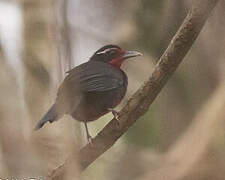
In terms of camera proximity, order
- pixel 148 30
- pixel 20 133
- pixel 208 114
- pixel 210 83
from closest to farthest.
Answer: pixel 20 133, pixel 208 114, pixel 210 83, pixel 148 30

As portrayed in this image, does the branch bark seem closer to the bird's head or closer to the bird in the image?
the bird

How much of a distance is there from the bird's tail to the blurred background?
35mm

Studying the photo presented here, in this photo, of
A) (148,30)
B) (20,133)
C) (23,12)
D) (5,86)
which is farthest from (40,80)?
(148,30)

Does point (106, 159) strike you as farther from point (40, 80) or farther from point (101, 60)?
point (40, 80)

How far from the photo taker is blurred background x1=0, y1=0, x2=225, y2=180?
311 cm

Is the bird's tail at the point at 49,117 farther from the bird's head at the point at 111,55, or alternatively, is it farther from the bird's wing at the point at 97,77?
the bird's head at the point at 111,55

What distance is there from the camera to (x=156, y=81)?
9.94 feet

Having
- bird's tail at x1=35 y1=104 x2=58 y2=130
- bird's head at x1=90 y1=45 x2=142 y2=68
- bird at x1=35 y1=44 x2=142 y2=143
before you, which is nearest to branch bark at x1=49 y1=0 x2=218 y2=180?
bird at x1=35 y1=44 x2=142 y2=143

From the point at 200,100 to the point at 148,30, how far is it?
0.85 metres

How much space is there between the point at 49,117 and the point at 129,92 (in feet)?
5.49

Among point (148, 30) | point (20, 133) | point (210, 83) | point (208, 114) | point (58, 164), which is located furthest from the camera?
point (148, 30)

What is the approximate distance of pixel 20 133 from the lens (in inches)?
128

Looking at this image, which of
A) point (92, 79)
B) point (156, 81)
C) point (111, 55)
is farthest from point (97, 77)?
point (156, 81)

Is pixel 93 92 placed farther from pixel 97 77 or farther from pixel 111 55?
pixel 111 55
